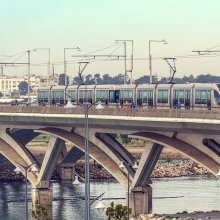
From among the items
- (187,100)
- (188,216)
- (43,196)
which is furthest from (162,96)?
(43,196)

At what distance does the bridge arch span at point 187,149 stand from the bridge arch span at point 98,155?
6.51 meters

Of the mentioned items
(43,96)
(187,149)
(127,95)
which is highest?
(127,95)

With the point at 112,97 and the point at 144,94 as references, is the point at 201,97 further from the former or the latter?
the point at 112,97

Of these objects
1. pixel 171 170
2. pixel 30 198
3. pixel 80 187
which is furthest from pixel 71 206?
pixel 171 170

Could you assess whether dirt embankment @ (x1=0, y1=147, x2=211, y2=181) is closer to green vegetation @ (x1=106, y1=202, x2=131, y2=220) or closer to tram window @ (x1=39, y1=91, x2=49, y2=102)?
tram window @ (x1=39, y1=91, x2=49, y2=102)

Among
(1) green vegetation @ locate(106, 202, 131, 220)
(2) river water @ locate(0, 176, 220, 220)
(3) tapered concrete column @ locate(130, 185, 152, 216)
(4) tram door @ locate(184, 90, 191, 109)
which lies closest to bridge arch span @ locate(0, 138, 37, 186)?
(2) river water @ locate(0, 176, 220, 220)

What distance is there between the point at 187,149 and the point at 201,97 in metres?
5.52

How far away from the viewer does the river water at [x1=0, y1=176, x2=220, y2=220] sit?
4653 inches

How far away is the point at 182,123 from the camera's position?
93.4m

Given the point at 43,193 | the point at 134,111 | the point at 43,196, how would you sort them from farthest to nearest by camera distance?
the point at 43,193, the point at 43,196, the point at 134,111

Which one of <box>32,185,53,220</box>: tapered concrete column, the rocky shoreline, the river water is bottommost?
the rocky shoreline

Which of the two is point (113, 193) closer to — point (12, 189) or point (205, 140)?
point (12, 189)

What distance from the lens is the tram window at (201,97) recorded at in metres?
99.2

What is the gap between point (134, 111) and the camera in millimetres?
100438
